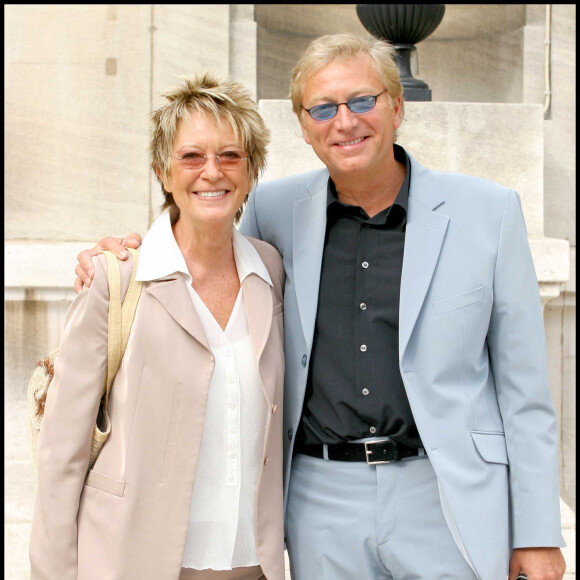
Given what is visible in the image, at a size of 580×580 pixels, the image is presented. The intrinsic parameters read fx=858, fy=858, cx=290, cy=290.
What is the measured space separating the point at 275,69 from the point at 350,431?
411cm

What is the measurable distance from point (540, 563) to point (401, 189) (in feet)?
3.40

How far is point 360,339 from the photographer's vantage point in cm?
222

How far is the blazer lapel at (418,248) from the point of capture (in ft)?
7.07

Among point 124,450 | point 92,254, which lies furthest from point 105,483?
point 92,254

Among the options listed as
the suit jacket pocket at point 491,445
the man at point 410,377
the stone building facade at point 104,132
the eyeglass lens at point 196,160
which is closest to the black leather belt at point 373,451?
the man at point 410,377

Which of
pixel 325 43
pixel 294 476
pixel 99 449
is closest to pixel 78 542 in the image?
pixel 99 449

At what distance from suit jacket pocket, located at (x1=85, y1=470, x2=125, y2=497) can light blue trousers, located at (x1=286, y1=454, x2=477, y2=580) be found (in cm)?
Result: 53

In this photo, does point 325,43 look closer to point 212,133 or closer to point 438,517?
point 212,133

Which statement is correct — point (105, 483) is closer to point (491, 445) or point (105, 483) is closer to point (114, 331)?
point (114, 331)

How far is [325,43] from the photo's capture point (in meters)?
2.30

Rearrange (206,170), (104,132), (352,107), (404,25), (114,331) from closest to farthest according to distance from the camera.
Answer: (114,331), (206,170), (352,107), (404,25), (104,132)

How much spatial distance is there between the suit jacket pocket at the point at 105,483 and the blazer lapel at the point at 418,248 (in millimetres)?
752

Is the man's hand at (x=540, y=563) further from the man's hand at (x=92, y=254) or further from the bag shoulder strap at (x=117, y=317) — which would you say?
the man's hand at (x=92, y=254)

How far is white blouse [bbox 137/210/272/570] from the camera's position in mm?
2107
